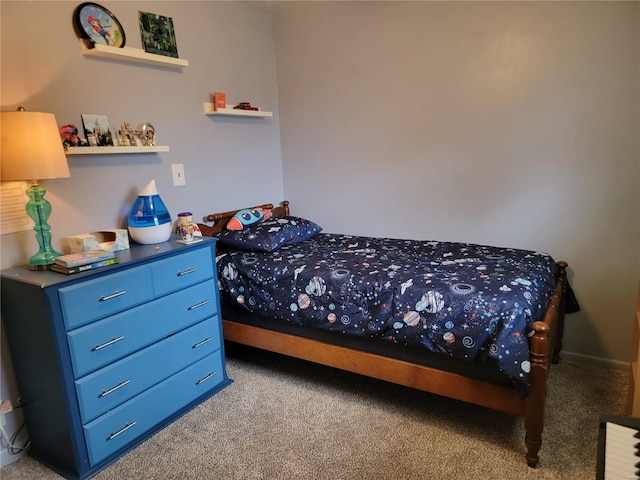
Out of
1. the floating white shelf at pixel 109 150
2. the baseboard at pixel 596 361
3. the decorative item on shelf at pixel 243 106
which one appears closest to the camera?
the floating white shelf at pixel 109 150

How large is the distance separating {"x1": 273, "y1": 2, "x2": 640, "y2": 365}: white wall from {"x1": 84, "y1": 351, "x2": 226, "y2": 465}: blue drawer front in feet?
4.88

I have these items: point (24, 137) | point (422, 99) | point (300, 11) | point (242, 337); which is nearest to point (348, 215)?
point (422, 99)

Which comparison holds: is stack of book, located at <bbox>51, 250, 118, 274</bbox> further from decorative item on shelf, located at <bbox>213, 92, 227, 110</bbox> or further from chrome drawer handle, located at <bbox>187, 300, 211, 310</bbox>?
decorative item on shelf, located at <bbox>213, 92, 227, 110</bbox>

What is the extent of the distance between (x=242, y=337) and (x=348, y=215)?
Answer: 48.7 inches

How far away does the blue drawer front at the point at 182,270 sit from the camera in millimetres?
2045

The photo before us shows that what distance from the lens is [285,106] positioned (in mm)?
3395

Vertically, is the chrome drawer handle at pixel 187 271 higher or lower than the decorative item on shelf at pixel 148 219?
lower

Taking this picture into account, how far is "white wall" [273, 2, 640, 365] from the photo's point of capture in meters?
2.34

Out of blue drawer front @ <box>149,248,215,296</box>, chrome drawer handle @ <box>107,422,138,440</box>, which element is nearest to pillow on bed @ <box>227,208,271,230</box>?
blue drawer front @ <box>149,248,215,296</box>

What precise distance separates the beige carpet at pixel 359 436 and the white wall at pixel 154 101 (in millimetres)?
825

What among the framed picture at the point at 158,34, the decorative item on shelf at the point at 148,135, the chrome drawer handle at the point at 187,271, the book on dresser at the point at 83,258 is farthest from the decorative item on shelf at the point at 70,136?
the chrome drawer handle at the point at 187,271

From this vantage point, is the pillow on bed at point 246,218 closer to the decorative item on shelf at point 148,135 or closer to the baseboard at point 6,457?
the decorative item on shelf at point 148,135

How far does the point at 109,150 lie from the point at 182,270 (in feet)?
2.29

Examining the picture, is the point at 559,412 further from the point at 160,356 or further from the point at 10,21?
the point at 10,21
